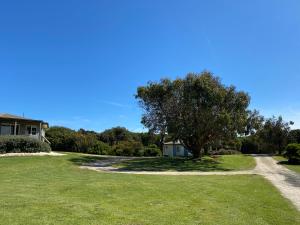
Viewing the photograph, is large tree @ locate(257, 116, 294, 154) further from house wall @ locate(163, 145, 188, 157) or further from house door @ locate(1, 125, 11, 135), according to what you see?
house door @ locate(1, 125, 11, 135)

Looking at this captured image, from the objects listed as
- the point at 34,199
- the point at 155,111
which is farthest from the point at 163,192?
the point at 155,111

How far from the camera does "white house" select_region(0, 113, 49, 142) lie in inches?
1559

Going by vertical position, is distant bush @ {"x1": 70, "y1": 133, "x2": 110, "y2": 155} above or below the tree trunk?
above

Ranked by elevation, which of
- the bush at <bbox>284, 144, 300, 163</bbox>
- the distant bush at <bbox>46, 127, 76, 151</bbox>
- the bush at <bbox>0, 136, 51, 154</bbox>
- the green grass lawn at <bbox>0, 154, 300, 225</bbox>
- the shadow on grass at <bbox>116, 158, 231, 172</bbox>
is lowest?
the green grass lawn at <bbox>0, 154, 300, 225</bbox>

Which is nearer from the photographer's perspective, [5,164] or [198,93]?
[5,164]

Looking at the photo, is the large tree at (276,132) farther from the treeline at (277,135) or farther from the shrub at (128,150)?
the shrub at (128,150)

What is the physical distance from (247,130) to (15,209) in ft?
116

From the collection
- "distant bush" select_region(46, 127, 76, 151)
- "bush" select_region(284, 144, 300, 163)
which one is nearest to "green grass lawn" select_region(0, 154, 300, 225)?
"bush" select_region(284, 144, 300, 163)

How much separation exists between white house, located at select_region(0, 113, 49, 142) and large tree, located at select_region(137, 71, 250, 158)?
1291 cm

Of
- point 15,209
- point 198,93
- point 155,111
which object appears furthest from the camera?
point 155,111

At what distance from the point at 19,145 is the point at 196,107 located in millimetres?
17594

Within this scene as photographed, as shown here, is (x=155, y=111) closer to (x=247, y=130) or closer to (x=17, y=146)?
(x=247, y=130)

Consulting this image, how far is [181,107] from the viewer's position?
3731 centimetres

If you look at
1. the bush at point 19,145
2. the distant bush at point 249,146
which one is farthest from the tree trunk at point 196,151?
the distant bush at point 249,146
